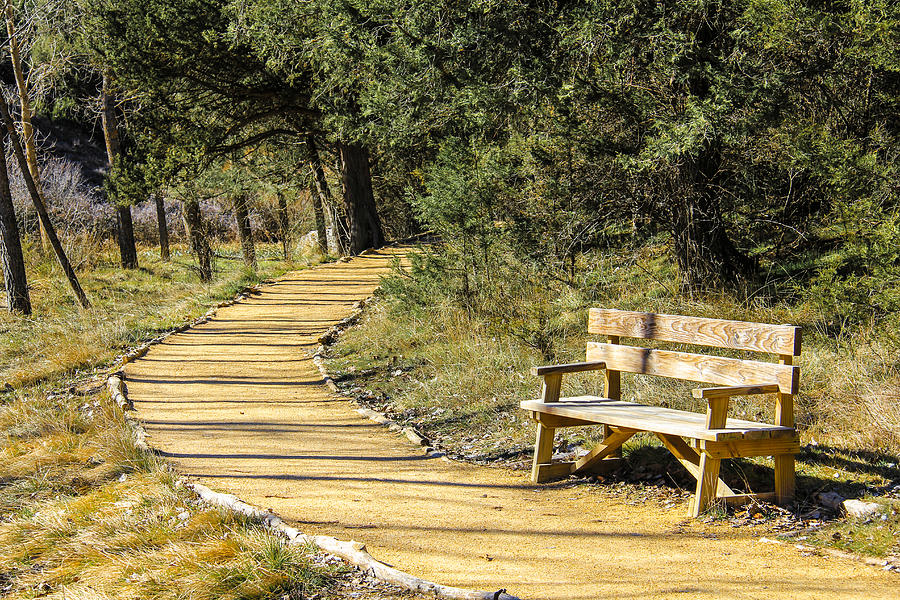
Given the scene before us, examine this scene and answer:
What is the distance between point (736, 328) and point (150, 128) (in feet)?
46.6

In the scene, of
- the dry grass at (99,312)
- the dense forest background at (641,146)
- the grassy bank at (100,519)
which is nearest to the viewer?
the grassy bank at (100,519)

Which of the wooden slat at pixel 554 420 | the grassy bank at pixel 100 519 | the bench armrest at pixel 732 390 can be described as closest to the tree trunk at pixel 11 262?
the grassy bank at pixel 100 519

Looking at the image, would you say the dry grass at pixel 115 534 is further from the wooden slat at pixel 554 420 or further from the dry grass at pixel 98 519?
the wooden slat at pixel 554 420

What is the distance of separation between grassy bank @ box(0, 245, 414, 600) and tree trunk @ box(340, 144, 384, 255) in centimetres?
832

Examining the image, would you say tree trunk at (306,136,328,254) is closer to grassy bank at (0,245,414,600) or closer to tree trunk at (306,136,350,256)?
tree trunk at (306,136,350,256)

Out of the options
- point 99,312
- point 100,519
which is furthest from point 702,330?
point 99,312

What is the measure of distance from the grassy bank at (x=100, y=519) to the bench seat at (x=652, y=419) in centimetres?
191

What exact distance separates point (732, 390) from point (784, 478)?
0.70 meters

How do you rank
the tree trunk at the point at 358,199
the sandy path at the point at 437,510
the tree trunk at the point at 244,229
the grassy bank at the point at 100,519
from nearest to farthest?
the sandy path at the point at 437,510
the grassy bank at the point at 100,519
the tree trunk at the point at 358,199
the tree trunk at the point at 244,229

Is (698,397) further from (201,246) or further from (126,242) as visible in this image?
(126,242)

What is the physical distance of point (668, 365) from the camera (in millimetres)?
5488

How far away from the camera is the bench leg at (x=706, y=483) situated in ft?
15.5

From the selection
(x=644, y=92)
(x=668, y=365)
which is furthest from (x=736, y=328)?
(x=644, y=92)

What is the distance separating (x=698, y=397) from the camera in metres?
4.50
